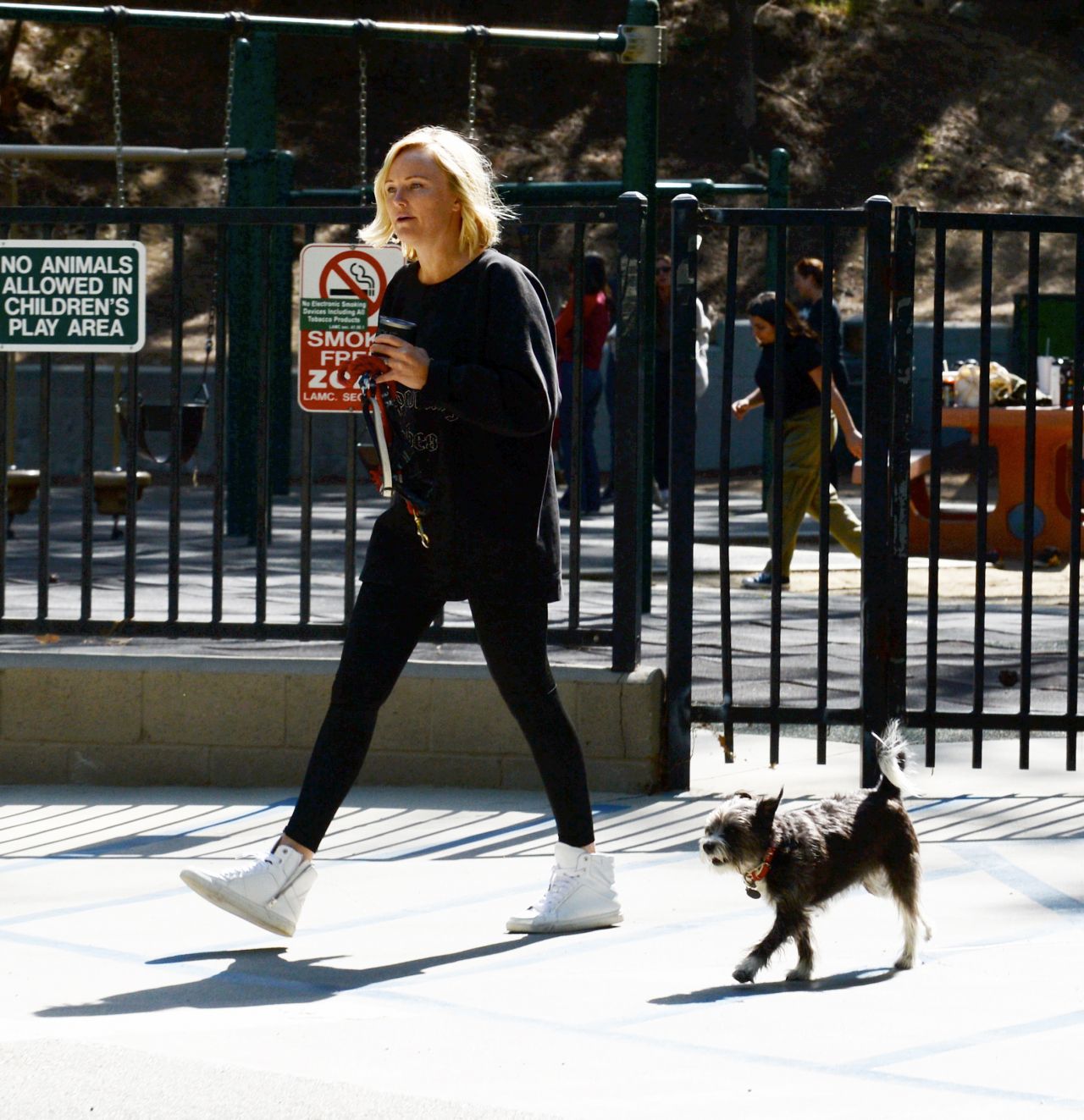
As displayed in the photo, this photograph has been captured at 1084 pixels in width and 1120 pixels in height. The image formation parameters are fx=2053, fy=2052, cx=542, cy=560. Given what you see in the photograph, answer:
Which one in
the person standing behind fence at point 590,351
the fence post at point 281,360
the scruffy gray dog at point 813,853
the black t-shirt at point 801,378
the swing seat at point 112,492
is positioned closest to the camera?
the scruffy gray dog at point 813,853

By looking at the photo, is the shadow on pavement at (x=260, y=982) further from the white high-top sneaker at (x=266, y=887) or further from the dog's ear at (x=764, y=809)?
the dog's ear at (x=764, y=809)

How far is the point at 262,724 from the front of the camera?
6.45 metres

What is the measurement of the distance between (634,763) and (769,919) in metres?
1.37

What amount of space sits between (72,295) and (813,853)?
3343mm

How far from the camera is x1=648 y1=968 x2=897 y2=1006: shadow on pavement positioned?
14.2ft

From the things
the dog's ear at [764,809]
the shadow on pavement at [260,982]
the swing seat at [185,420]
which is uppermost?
the swing seat at [185,420]

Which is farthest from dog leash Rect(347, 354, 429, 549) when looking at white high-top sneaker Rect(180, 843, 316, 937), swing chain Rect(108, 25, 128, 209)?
swing chain Rect(108, 25, 128, 209)

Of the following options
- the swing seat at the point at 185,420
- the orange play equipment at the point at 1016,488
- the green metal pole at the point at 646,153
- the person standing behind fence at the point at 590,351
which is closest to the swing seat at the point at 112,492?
the swing seat at the point at 185,420

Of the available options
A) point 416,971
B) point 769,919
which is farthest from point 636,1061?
point 769,919

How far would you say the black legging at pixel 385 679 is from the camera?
4812 mm

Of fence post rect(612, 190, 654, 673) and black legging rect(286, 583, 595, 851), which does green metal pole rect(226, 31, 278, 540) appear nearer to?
fence post rect(612, 190, 654, 673)

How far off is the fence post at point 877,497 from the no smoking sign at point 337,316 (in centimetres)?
150

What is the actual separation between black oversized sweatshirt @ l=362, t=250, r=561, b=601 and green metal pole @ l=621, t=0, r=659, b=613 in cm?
260

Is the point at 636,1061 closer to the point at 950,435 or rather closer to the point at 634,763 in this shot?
the point at 634,763
